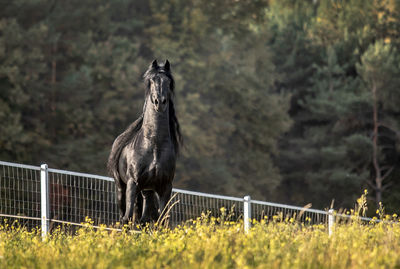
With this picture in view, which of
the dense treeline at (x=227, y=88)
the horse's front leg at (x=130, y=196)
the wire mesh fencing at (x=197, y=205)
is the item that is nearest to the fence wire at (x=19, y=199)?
the horse's front leg at (x=130, y=196)

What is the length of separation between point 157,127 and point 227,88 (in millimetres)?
28215

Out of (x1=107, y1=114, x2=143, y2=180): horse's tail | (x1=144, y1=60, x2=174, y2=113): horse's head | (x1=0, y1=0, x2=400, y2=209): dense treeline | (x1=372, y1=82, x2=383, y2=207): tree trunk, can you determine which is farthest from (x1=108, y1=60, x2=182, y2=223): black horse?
(x1=372, y1=82, x2=383, y2=207): tree trunk

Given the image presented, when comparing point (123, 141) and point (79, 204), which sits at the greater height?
point (123, 141)

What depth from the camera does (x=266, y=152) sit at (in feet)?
133

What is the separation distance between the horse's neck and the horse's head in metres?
0.12

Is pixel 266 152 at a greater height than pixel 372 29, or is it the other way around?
pixel 372 29

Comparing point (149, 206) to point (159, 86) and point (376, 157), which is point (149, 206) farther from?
point (376, 157)

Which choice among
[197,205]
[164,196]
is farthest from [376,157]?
[164,196]

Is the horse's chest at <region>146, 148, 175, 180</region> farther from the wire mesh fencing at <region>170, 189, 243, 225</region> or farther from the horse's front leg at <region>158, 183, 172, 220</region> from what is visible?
the wire mesh fencing at <region>170, 189, 243, 225</region>

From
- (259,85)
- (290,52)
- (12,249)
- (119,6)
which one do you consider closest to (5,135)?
(119,6)

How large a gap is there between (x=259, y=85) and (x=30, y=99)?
1361 centimetres

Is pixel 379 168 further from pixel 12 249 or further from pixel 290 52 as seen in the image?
pixel 12 249

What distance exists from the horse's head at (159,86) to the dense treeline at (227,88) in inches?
778

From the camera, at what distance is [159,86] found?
→ 331 inches
